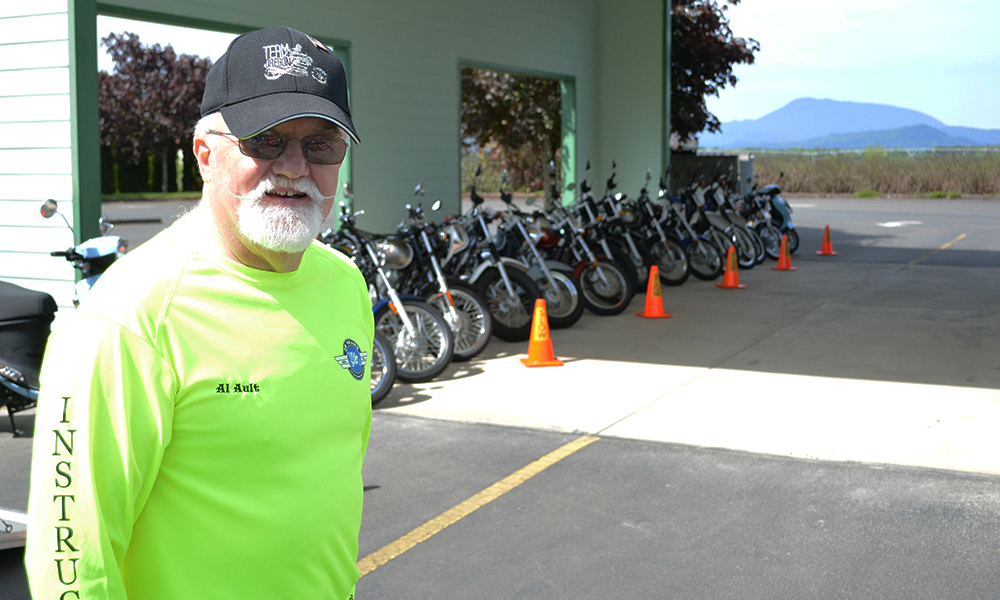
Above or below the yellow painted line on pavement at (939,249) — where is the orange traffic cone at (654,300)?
below

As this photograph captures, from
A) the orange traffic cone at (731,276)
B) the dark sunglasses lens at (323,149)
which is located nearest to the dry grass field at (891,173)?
the orange traffic cone at (731,276)

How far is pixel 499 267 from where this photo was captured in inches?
346

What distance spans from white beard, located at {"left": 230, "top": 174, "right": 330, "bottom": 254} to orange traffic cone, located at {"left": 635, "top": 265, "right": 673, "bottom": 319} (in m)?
8.95

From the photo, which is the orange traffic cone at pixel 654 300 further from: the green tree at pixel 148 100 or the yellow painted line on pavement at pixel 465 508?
the green tree at pixel 148 100

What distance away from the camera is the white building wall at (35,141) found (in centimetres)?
731

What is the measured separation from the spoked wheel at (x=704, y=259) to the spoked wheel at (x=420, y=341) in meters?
6.69

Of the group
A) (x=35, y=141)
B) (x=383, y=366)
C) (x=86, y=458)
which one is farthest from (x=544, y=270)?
(x=86, y=458)

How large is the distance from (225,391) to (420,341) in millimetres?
5841

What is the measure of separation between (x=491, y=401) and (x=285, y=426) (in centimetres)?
537

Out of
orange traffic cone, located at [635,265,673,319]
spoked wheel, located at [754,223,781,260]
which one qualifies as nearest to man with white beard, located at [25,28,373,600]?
orange traffic cone, located at [635,265,673,319]

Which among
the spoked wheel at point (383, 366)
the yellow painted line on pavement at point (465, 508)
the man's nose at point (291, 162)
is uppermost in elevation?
the man's nose at point (291, 162)

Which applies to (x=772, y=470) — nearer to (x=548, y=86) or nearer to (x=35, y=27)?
(x=35, y=27)

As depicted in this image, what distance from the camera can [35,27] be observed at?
7.33 meters

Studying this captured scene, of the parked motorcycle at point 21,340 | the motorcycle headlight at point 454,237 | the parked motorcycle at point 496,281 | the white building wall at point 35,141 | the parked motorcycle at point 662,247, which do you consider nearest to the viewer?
the parked motorcycle at point 21,340
